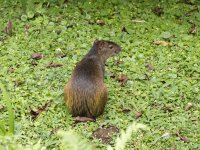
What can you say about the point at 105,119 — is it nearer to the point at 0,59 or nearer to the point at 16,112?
the point at 16,112

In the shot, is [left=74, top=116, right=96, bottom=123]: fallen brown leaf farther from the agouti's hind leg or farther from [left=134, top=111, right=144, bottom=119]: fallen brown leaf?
[left=134, top=111, right=144, bottom=119]: fallen brown leaf

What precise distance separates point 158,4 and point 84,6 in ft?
3.66

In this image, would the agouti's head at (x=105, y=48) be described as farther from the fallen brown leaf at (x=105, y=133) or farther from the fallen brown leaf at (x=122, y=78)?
the fallen brown leaf at (x=105, y=133)

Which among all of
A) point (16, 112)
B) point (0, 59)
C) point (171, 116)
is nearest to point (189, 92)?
point (171, 116)

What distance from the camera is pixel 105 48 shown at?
588 centimetres

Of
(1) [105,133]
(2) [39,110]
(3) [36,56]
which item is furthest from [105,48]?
(1) [105,133]

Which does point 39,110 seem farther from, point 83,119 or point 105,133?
point 105,133

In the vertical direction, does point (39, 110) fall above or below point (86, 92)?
below

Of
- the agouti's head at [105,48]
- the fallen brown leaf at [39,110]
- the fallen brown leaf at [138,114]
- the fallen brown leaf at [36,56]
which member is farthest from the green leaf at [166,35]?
the fallen brown leaf at [39,110]

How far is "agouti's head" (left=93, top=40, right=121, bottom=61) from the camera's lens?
19.1ft

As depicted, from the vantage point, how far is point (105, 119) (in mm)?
5109

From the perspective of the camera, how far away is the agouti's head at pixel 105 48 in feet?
19.1

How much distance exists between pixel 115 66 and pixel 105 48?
372 millimetres

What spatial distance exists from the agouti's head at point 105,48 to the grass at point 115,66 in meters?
0.23
